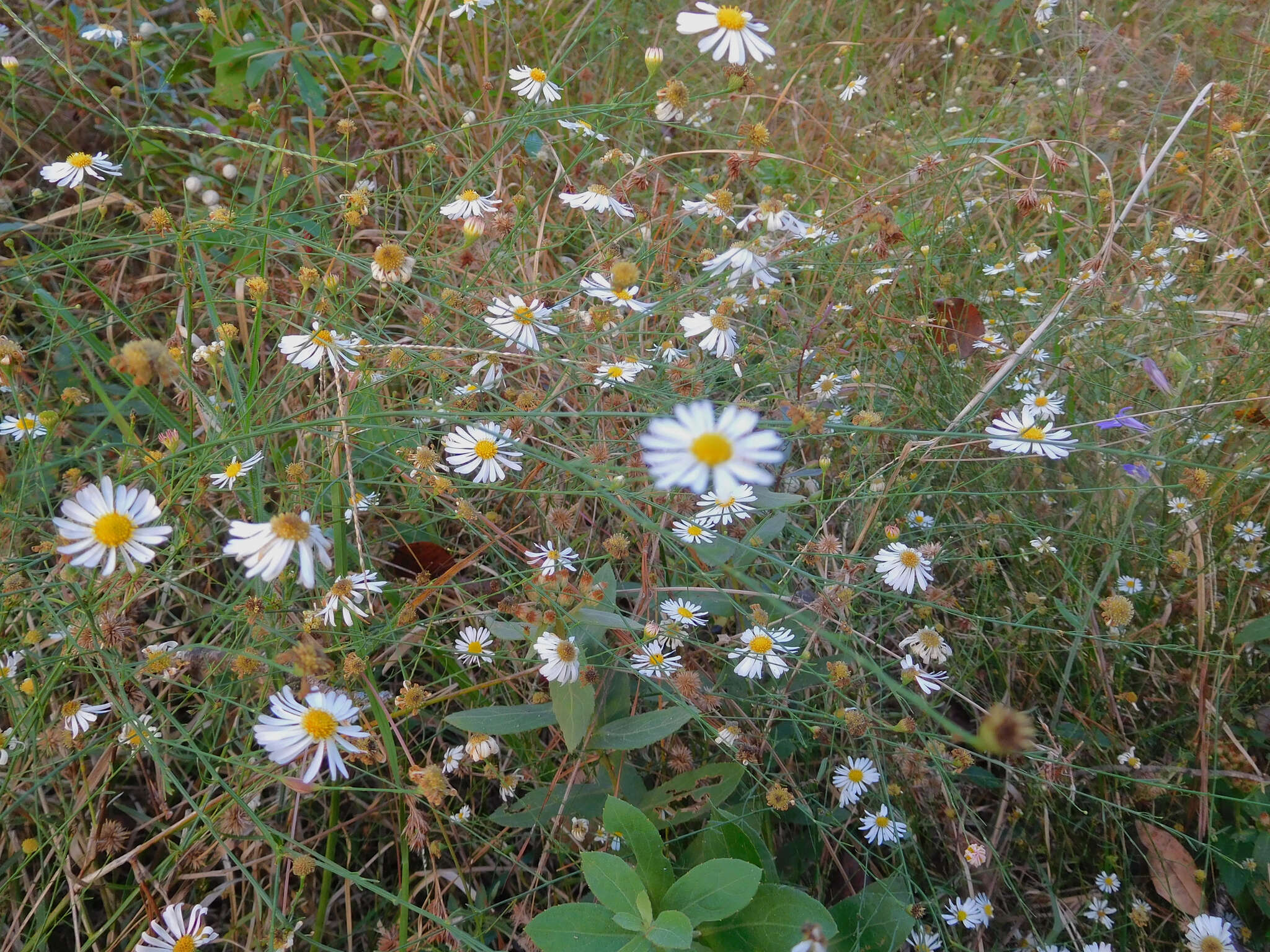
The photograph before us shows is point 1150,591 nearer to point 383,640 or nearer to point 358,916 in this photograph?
point 383,640

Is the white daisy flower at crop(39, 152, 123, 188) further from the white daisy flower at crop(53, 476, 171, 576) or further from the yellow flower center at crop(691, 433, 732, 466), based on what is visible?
the yellow flower center at crop(691, 433, 732, 466)

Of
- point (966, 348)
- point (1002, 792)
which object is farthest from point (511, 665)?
point (966, 348)

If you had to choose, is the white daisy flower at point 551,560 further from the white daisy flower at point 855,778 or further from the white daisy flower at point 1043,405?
the white daisy flower at point 1043,405

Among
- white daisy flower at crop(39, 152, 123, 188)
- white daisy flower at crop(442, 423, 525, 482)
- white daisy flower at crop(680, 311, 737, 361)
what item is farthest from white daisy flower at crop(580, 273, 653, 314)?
white daisy flower at crop(39, 152, 123, 188)

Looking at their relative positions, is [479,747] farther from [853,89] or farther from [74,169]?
[853,89]

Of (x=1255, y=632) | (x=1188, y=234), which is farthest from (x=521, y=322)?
(x=1188, y=234)

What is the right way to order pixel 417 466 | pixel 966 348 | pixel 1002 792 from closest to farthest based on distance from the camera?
pixel 417 466, pixel 1002 792, pixel 966 348
